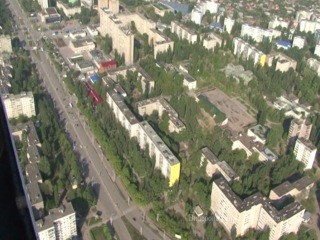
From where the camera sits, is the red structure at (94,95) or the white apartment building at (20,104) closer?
the white apartment building at (20,104)

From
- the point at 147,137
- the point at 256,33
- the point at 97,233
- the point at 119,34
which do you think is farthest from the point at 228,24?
the point at 97,233

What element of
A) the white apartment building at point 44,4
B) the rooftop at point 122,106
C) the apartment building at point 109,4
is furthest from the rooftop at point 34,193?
the white apartment building at point 44,4

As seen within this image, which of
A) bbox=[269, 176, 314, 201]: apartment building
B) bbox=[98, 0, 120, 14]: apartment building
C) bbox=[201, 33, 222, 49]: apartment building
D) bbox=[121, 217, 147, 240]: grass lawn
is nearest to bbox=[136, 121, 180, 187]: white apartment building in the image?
bbox=[121, 217, 147, 240]: grass lawn

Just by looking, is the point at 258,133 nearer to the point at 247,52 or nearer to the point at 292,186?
the point at 292,186

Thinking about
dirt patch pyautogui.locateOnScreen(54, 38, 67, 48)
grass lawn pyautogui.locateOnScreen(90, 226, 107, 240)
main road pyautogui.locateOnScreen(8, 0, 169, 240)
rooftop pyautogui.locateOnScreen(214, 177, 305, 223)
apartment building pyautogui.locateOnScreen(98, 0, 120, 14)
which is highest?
apartment building pyautogui.locateOnScreen(98, 0, 120, 14)

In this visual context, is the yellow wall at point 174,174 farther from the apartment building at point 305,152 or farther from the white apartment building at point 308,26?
the white apartment building at point 308,26

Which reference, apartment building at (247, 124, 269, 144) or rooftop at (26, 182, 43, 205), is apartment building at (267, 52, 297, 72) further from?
rooftop at (26, 182, 43, 205)
